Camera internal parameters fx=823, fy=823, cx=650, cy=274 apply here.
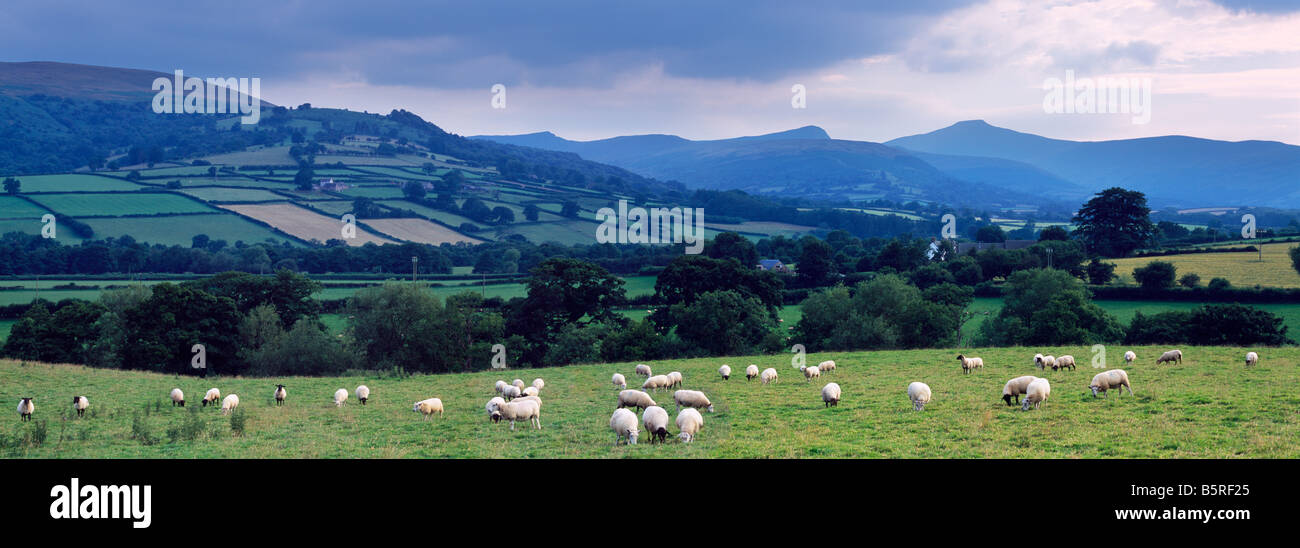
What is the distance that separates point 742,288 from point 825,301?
8489mm

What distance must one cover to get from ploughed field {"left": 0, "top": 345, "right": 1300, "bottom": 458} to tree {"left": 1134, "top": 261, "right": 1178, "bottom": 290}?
1643 inches

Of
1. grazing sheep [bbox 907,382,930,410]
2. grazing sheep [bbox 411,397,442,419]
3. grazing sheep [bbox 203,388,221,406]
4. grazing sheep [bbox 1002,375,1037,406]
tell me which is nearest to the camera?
grazing sheep [bbox 907,382,930,410]

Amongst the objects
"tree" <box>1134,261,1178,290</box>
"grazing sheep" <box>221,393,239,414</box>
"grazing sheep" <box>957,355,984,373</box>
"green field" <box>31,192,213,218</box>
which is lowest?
"grazing sheep" <box>221,393,239,414</box>

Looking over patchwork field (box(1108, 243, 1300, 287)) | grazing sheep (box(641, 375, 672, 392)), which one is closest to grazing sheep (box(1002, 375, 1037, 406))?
grazing sheep (box(641, 375, 672, 392))

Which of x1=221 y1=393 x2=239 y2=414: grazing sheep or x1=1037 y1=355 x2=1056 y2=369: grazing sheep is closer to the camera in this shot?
x1=221 y1=393 x2=239 y2=414: grazing sheep

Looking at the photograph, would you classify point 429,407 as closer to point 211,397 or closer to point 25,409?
point 211,397

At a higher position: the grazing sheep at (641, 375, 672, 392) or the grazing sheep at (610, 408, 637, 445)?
the grazing sheep at (610, 408, 637, 445)

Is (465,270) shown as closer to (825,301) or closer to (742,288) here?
(742,288)

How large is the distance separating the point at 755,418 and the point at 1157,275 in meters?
63.9

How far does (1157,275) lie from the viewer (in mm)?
69312

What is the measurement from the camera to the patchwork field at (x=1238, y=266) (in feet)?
221

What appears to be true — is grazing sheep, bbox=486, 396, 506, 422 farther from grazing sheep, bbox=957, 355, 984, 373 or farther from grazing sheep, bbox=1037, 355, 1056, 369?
grazing sheep, bbox=1037, 355, 1056, 369

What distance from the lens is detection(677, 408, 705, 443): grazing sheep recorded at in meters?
16.5

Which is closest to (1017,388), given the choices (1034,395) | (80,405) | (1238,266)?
(1034,395)
